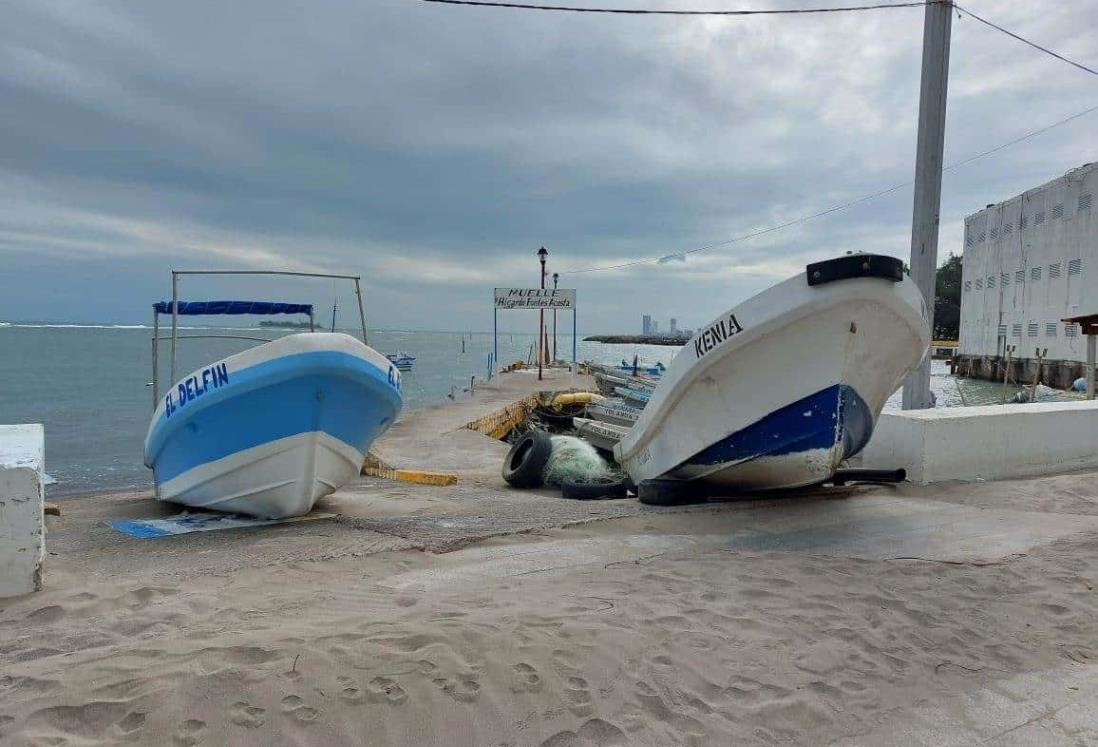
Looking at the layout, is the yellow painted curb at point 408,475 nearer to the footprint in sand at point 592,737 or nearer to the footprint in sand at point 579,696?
the footprint in sand at point 579,696

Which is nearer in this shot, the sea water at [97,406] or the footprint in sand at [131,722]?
the footprint in sand at [131,722]

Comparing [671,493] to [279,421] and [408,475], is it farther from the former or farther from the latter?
[408,475]

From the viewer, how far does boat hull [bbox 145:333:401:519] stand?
18.4 ft

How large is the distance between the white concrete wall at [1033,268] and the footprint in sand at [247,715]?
3533 cm

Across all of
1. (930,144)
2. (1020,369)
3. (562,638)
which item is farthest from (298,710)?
(1020,369)

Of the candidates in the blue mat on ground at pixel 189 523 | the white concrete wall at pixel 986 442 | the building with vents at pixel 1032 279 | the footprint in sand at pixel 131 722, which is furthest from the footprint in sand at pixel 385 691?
the building with vents at pixel 1032 279

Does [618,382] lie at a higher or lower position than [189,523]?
higher

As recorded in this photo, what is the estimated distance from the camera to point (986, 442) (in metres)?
7.34

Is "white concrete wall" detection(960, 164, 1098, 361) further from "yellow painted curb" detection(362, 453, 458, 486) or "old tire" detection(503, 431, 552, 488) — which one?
"yellow painted curb" detection(362, 453, 458, 486)

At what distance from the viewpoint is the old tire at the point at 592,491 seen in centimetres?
784

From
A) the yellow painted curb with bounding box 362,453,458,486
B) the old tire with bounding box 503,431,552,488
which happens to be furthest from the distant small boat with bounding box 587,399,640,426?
the yellow painted curb with bounding box 362,453,458,486

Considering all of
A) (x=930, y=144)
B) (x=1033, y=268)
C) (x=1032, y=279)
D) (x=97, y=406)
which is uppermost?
(x=1033, y=268)

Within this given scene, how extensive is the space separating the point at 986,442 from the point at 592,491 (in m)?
4.26

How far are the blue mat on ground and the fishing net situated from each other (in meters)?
3.50
